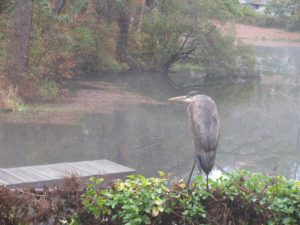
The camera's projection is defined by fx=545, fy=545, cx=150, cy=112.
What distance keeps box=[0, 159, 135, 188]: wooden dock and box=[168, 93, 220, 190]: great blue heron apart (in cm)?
213

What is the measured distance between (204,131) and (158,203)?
4.16ft

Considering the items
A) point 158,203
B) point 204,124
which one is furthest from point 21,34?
point 158,203

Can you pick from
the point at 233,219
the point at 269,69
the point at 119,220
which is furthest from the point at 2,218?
the point at 269,69

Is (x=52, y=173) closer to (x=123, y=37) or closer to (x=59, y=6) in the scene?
(x=59, y=6)

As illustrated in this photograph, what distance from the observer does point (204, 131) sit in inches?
208

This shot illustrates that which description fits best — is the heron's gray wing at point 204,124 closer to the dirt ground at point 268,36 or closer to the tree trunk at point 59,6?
the tree trunk at point 59,6

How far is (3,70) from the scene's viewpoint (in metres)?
16.5

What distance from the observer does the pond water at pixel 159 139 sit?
1139 cm

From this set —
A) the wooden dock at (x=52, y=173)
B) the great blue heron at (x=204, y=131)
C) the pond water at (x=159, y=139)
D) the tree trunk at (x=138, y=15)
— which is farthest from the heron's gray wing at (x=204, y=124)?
the tree trunk at (x=138, y=15)

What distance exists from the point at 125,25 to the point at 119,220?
2267 centimetres

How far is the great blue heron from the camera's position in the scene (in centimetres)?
523

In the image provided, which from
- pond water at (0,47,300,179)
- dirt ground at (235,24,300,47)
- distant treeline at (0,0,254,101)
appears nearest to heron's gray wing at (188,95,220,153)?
pond water at (0,47,300,179)

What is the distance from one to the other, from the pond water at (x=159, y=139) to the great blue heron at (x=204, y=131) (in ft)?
16.1

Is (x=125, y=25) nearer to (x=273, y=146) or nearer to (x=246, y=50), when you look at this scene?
(x=246, y=50)
